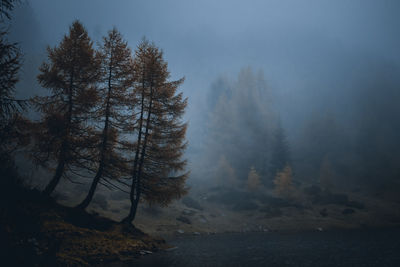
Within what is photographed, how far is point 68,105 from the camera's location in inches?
482

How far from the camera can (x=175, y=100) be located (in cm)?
1463

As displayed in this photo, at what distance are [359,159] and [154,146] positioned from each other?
73912 millimetres

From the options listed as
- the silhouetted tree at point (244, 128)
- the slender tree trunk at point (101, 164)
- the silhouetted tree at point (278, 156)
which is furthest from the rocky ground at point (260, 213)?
the slender tree trunk at point (101, 164)

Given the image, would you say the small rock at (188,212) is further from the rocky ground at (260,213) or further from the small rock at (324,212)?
the small rock at (324,212)

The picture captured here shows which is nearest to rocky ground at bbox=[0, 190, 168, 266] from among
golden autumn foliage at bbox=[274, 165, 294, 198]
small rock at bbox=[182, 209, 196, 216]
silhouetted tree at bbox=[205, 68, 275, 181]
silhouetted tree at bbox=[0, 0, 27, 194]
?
silhouetted tree at bbox=[0, 0, 27, 194]

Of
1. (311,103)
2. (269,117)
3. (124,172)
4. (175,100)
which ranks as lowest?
(124,172)

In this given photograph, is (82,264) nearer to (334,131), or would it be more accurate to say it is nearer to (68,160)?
(68,160)

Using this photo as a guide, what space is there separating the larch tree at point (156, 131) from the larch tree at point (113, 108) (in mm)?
957

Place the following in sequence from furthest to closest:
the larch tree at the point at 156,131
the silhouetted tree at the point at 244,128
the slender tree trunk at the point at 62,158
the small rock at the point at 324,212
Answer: the silhouetted tree at the point at 244,128
the small rock at the point at 324,212
the larch tree at the point at 156,131
the slender tree trunk at the point at 62,158

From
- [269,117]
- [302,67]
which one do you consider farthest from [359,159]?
[302,67]

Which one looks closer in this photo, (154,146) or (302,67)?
(154,146)

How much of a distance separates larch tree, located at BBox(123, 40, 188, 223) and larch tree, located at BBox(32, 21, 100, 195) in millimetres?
2993

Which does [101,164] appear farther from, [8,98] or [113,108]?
[8,98]

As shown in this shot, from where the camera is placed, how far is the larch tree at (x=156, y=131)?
13883 mm
